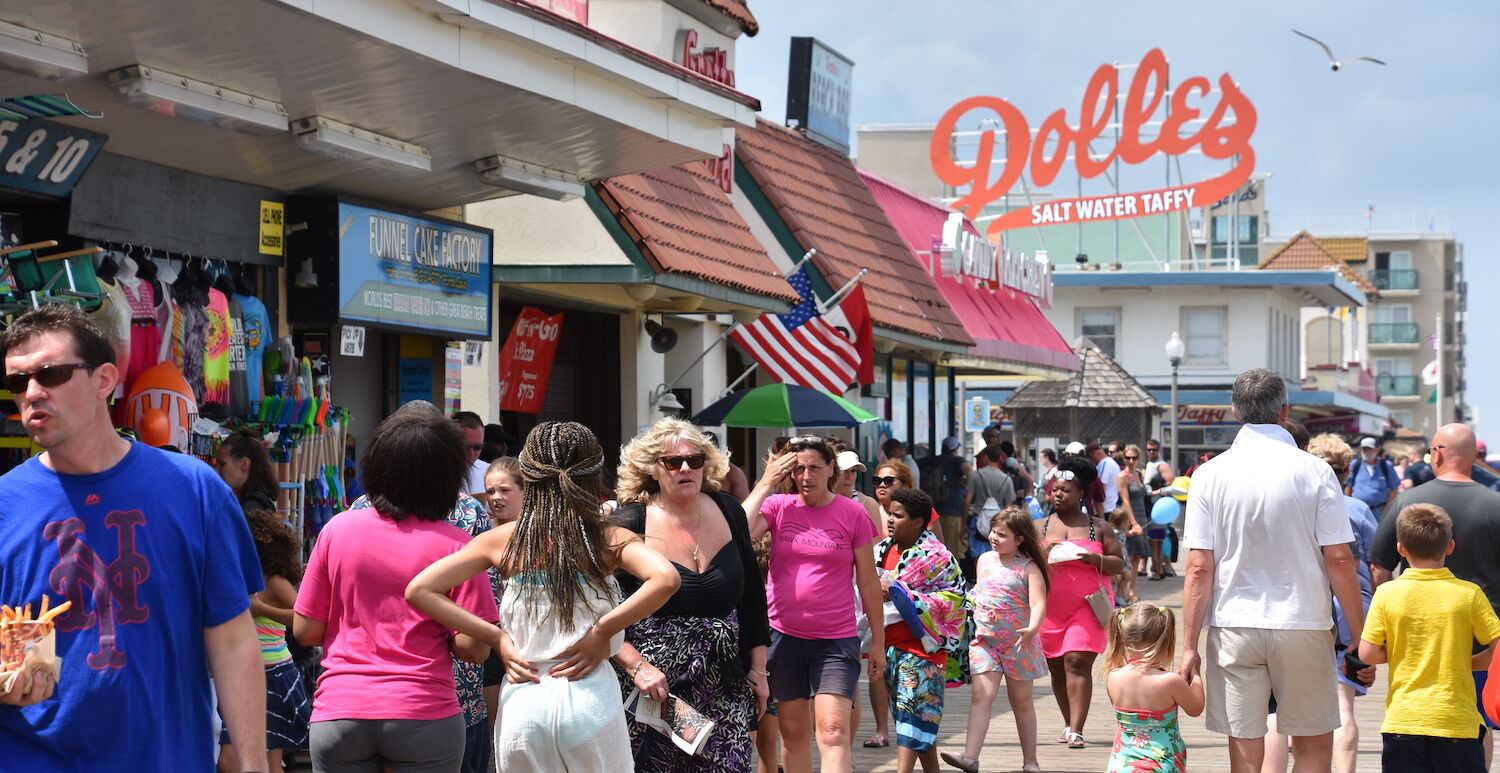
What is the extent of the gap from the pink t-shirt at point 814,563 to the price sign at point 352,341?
3.96m

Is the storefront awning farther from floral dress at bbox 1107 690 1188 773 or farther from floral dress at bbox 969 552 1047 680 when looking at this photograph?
floral dress at bbox 1107 690 1188 773

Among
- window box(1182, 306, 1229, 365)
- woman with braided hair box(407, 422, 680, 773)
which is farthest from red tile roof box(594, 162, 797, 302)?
window box(1182, 306, 1229, 365)


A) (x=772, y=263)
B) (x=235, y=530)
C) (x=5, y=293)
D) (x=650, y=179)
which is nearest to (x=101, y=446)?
(x=235, y=530)

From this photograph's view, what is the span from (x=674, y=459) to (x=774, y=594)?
1.73 meters

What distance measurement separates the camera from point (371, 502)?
219 inches

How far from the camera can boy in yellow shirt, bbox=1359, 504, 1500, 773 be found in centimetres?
714

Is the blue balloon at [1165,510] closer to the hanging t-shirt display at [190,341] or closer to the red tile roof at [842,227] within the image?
the red tile roof at [842,227]

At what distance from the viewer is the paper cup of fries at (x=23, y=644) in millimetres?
3594

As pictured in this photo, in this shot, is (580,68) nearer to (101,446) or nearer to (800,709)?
(800,709)

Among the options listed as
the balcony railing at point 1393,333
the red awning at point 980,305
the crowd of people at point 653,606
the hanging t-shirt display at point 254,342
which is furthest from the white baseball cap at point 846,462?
the balcony railing at point 1393,333

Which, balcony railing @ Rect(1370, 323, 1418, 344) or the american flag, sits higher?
balcony railing @ Rect(1370, 323, 1418, 344)

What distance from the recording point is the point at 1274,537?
23.5 ft

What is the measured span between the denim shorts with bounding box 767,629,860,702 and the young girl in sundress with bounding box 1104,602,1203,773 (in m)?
1.16

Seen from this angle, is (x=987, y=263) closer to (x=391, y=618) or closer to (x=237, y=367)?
(x=237, y=367)
